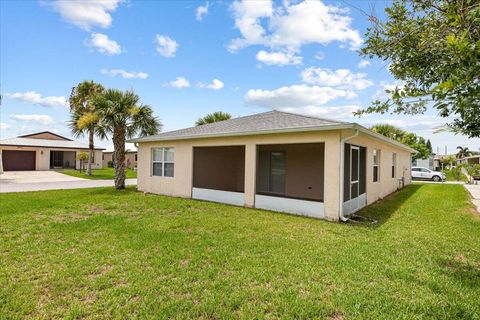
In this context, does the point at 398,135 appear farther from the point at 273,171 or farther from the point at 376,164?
the point at 273,171

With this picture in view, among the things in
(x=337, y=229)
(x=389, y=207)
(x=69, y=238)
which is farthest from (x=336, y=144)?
(x=69, y=238)

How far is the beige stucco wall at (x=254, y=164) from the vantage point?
7.75 m

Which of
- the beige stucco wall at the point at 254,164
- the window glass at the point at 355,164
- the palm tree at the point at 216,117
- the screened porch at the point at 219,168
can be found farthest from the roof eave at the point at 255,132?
the palm tree at the point at 216,117

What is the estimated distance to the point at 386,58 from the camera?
3.32 m

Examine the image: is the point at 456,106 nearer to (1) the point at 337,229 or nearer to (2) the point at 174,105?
(1) the point at 337,229

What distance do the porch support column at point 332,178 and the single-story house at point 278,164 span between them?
0.09 ft

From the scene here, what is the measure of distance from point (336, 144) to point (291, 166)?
4444 millimetres

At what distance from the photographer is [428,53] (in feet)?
9.20

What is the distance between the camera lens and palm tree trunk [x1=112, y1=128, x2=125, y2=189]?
14.0 meters

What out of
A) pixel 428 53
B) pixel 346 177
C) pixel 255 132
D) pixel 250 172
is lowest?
pixel 346 177

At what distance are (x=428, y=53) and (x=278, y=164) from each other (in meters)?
9.71

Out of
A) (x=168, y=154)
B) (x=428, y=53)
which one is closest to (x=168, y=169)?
(x=168, y=154)

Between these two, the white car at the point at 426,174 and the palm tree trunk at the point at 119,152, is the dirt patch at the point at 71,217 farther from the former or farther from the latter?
the white car at the point at 426,174

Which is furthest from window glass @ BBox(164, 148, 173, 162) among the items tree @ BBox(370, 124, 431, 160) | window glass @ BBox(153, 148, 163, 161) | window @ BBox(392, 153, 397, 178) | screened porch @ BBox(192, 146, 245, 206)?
tree @ BBox(370, 124, 431, 160)
